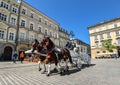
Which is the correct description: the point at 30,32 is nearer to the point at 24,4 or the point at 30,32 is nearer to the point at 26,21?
the point at 26,21

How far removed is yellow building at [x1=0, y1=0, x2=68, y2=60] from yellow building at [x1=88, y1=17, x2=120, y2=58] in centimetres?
2418

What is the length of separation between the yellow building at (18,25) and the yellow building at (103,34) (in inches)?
952

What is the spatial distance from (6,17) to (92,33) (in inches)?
1457

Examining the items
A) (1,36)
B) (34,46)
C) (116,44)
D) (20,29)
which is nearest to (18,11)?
(20,29)

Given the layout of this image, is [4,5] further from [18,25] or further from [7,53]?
[7,53]

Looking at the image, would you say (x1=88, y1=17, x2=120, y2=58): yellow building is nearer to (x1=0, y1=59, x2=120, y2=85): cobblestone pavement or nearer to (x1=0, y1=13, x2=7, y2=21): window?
(x1=0, y1=13, x2=7, y2=21): window

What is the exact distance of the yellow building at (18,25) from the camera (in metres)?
22.9

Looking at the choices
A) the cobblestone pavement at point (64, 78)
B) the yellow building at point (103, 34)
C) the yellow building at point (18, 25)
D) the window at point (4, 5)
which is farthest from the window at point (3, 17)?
the yellow building at point (103, 34)

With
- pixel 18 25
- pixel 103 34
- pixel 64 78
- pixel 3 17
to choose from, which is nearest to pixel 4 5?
pixel 3 17

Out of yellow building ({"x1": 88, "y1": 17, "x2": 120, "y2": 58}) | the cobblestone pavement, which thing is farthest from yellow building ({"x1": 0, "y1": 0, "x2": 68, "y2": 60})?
yellow building ({"x1": 88, "y1": 17, "x2": 120, "y2": 58})

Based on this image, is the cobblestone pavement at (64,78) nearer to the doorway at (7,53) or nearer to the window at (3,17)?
the doorway at (7,53)

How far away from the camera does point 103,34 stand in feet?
142

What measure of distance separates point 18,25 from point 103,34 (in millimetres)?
34791

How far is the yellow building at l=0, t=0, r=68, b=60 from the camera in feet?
75.1
